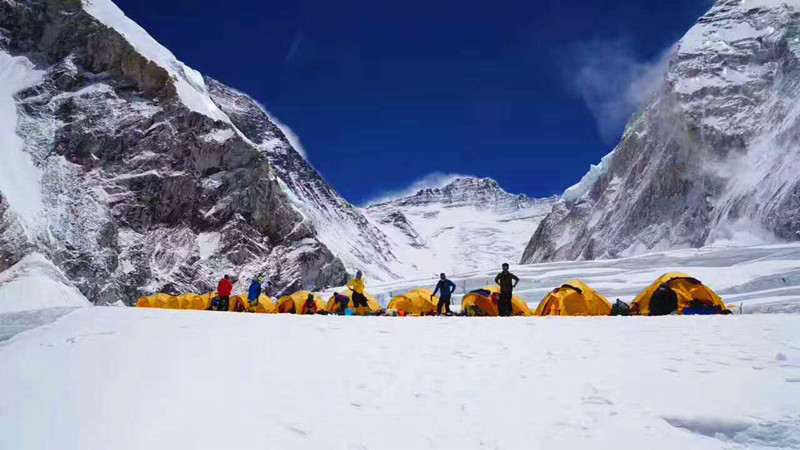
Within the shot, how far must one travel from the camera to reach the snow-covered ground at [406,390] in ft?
15.6

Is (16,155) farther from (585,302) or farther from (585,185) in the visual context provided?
(585,185)

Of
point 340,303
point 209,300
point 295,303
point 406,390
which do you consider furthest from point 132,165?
point 406,390

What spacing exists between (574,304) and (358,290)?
803 centimetres

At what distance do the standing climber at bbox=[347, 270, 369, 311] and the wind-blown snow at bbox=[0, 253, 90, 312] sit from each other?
4268cm

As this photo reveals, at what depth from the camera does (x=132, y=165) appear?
3349 inches

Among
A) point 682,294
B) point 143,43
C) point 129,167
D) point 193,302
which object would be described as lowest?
point 193,302

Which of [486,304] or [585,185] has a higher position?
[585,185]

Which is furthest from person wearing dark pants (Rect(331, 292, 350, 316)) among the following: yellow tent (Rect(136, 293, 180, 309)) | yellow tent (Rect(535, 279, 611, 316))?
yellow tent (Rect(136, 293, 180, 309))

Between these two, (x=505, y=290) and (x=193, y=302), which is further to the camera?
(x=193, y=302)

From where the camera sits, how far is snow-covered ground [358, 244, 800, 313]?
2194cm

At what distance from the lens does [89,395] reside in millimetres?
6098

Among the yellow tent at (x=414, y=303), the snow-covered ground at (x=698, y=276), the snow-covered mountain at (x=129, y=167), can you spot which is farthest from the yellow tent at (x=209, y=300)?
the snow-covered mountain at (x=129, y=167)

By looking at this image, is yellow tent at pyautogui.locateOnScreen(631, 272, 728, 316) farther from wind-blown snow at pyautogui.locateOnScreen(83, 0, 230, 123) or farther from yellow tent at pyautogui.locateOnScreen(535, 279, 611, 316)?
wind-blown snow at pyautogui.locateOnScreen(83, 0, 230, 123)

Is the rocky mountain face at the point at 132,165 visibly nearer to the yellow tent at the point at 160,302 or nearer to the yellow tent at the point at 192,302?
the yellow tent at the point at 160,302
